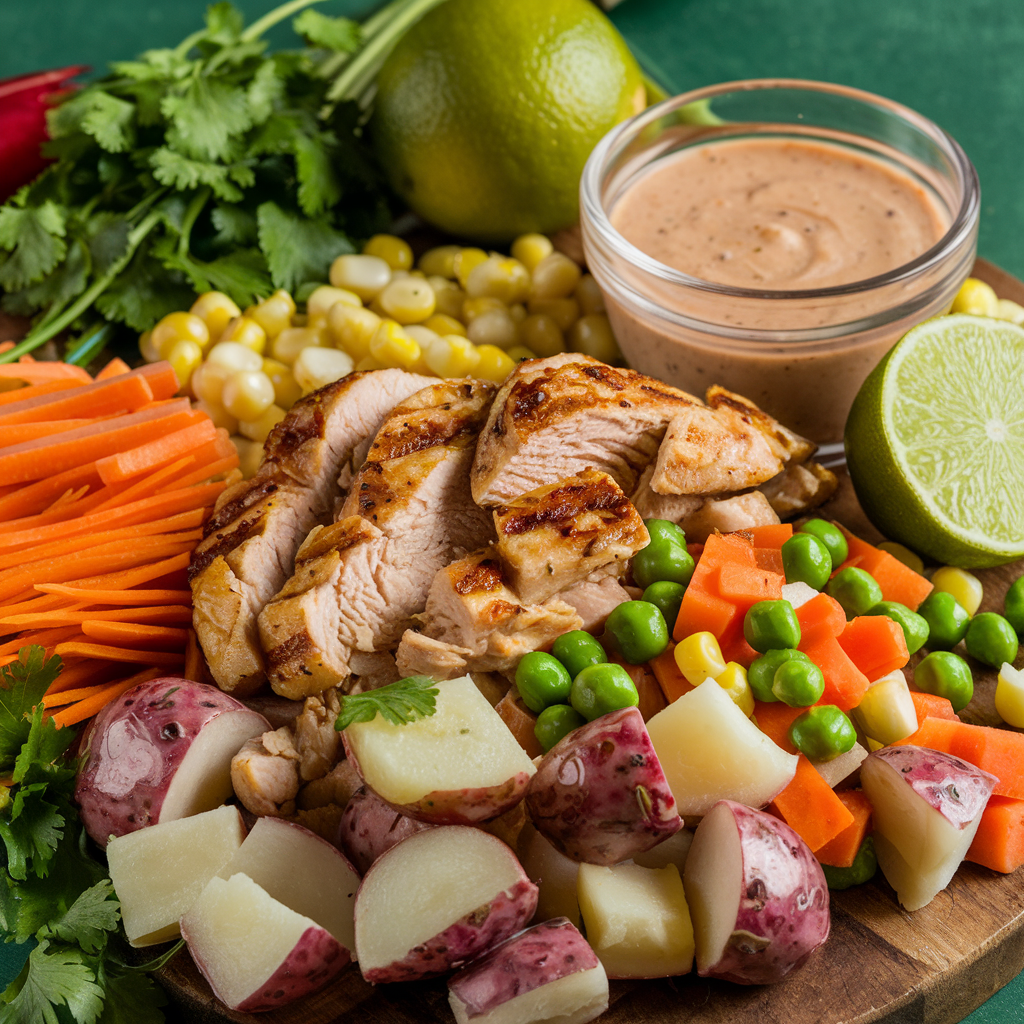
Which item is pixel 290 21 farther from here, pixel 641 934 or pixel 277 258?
pixel 641 934

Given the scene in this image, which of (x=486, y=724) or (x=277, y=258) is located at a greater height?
(x=277, y=258)

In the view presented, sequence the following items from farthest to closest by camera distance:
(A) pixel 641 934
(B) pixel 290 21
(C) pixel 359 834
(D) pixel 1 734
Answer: (B) pixel 290 21 < (D) pixel 1 734 < (C) pixel 359 834 < (A) pixel 641 934

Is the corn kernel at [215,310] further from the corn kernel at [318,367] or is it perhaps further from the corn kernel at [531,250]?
the corn kernel at [531,250]

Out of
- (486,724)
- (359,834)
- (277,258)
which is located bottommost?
(359,834)

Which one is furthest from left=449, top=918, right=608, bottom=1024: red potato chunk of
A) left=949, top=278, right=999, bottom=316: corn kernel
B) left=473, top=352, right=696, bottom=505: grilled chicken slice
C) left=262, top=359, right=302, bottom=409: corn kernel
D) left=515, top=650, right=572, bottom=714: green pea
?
left=949, top=278, right=999, bottom=316: corn kernel

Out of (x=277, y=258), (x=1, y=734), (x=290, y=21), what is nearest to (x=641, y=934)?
(x=1, y=734)

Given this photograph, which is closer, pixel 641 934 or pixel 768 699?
pixel 641 934
